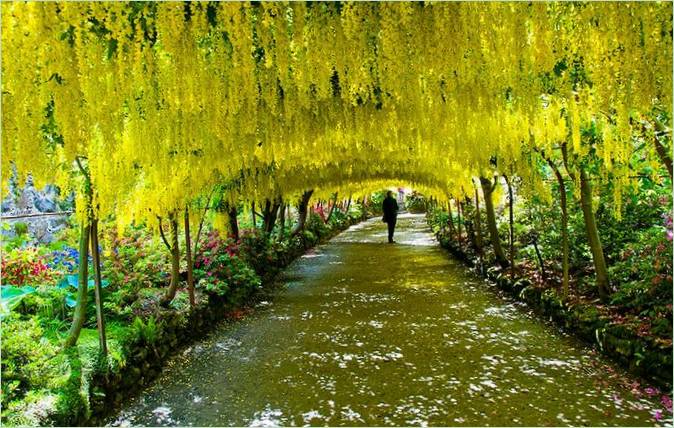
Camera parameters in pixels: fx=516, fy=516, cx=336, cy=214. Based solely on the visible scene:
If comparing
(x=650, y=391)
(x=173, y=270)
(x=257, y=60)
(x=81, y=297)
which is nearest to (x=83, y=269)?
(x=81, y=297)

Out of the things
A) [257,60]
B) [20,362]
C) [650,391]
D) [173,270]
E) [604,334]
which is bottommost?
[650,391]

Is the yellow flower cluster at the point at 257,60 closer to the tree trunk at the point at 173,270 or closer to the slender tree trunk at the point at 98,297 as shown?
the slender tree trunk at the point at 98,297

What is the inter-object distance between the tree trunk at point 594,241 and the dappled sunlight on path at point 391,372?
642 mm

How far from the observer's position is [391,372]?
4.29 meters

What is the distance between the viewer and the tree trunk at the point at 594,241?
509 cm

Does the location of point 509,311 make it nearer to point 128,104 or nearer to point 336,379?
point 336,379

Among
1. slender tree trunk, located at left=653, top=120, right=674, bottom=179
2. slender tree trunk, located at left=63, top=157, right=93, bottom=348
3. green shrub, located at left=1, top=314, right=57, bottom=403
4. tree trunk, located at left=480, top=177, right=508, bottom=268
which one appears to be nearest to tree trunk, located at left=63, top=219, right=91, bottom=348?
slender tree trunk, located at left=63, top=157, right=93, bottom=348

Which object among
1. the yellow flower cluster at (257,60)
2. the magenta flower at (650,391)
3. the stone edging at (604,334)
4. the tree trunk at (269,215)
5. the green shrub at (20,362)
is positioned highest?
the yellow flower cluster at (257,60)

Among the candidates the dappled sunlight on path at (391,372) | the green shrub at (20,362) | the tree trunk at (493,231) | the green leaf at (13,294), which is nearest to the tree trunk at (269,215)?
the dappled sunlight on path at (391,372)

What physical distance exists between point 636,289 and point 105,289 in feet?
16.6

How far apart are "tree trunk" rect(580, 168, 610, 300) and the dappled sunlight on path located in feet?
2.11

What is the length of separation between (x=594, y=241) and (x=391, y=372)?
2551 millimetres

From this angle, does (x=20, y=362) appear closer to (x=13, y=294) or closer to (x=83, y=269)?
(x=83, y=269)

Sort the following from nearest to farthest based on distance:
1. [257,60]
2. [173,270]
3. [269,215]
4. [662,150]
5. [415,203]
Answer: [257,60], [662,150], [173,270], [269,215], [415,203]
